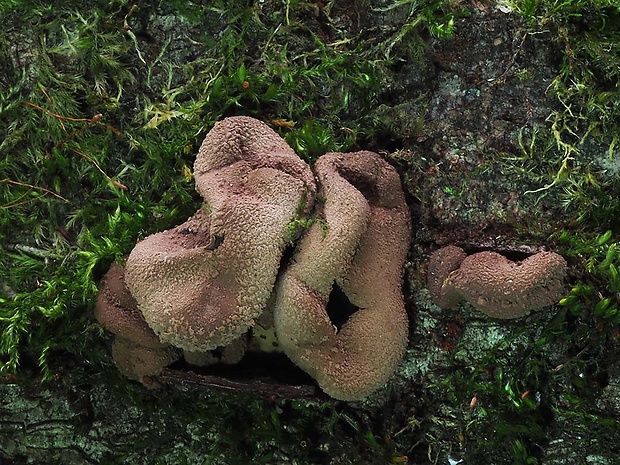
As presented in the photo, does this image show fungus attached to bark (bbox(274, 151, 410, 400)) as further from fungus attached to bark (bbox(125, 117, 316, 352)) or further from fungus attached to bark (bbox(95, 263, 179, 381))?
fungus attached to bark (bbox(95, 263, 179, 381))

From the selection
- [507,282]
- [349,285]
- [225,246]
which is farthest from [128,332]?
[507,282]

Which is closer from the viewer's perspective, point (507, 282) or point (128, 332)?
point (507, 282)

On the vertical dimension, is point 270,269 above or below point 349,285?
above

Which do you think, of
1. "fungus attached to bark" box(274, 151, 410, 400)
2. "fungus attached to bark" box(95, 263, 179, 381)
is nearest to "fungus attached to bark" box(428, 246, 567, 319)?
"fungus attached to bark" box(274, 151, 410, 400)

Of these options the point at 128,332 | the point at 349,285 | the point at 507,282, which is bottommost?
the point at 128,332

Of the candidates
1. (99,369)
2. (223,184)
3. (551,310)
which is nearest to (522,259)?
(551,310)

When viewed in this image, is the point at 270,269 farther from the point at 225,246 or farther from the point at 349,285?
the point at 349,285

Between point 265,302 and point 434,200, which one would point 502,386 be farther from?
point 265,302
